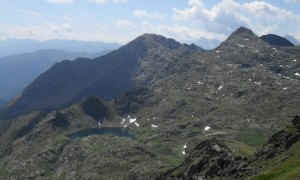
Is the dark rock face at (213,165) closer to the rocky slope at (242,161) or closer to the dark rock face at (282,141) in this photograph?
the rocky slope at (242,161)

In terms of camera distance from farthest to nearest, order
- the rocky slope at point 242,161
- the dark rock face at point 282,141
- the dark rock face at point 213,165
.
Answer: the dark rock face at point 213,165, the dark rock face at point 282,141, the rocky slope at point 242,161

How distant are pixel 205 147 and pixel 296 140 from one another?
209 feet

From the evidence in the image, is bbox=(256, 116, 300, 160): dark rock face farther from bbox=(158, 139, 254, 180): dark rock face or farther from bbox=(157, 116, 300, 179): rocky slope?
bbox=(158, 139, 254, 180): dark rock face

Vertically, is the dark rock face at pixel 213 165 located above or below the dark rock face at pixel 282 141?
below

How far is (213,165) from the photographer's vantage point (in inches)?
→ 5325

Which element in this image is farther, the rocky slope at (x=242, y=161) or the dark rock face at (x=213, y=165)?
the dark rock face at (x=213, y=165)

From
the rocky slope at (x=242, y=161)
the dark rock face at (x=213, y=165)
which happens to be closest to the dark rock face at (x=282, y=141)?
the rocky slope at (x=242, y=161)

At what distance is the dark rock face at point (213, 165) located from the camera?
11827 centimetres

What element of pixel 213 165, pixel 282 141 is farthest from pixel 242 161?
pixel 213 165

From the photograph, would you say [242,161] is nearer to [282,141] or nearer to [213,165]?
[282,141]

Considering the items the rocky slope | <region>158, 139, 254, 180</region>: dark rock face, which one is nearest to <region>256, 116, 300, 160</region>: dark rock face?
the rocky slope

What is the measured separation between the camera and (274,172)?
83.6m

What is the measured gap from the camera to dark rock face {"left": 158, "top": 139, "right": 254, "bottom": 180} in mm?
118269

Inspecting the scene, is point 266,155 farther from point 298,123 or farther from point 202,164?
point 202,164
